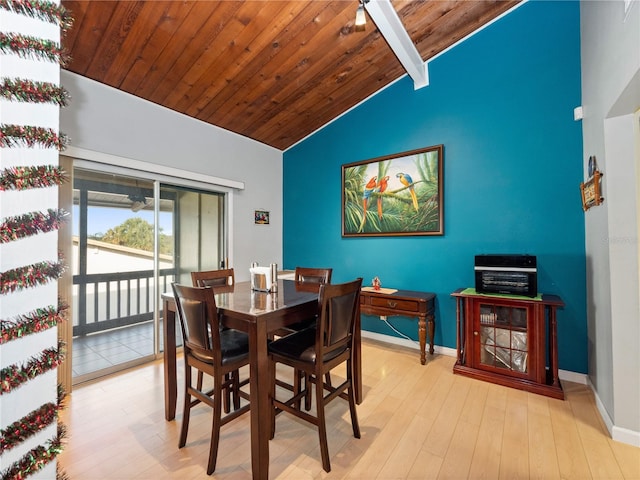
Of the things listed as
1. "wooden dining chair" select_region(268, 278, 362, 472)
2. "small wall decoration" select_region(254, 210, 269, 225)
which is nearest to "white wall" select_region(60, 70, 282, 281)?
"small wall decoration" select_region(254, 210, 269, 225)

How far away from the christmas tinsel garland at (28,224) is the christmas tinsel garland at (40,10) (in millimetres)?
549

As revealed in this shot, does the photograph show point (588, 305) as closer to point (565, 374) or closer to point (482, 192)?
point (565, 374)

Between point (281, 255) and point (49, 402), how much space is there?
3.83m

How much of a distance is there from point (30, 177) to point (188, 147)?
2825 millimetres

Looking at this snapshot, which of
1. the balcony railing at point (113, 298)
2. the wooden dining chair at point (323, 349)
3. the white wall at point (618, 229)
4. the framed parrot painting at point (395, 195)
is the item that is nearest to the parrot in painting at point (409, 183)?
the framed parrot painting at point (395, 195)

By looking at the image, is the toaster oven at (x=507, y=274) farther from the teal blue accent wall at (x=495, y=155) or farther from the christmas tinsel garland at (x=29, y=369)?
the christmas tinsel garland at (x=29, y=369)

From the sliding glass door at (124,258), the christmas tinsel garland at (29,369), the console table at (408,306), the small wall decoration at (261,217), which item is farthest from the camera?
the small wall decoration at (261,217)

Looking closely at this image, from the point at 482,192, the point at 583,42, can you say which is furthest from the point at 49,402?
the point at 583,42

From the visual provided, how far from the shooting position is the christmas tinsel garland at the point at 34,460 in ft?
2.42

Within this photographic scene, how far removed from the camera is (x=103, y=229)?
2.82 meters

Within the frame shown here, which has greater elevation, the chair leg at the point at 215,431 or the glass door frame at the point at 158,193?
the glass door frame at the point at 158,193

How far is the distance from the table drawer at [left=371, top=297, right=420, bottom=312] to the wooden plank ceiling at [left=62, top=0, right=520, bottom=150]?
2.56 meters

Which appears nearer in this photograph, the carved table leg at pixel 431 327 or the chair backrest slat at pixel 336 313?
the chair backrest slat at pixel 336 313

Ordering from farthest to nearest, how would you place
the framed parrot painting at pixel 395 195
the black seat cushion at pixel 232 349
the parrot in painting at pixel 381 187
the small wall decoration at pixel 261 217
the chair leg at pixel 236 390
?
the small wall decoration at pixel 261 217 → the parrot in painting at pixel 381 187 → the framed parrot painting at pixel 395 195 → the chair leg at pixel 236 390 → the black seat cushion at pixel 232 349
